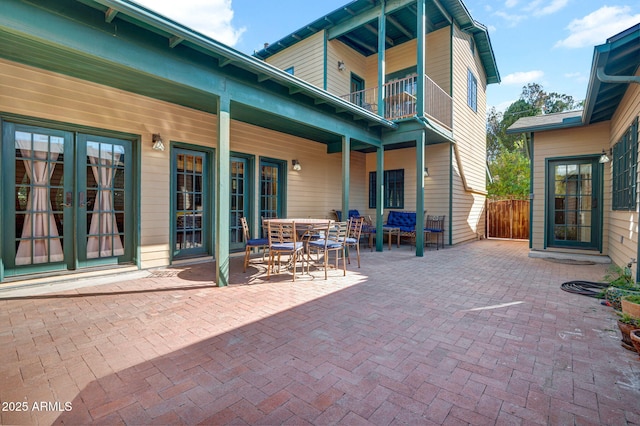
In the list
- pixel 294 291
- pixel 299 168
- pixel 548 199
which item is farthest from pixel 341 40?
pixel 294 291

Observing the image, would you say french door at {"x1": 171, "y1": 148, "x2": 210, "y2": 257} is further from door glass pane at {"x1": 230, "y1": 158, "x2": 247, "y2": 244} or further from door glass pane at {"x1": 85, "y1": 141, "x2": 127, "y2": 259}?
door glass pane at {"x1": 85, "y1": 141, "x2": 127, "y2": 259}

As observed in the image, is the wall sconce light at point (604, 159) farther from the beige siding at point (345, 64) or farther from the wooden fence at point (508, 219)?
the beige siding at point (345, 64)

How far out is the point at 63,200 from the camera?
405 cm

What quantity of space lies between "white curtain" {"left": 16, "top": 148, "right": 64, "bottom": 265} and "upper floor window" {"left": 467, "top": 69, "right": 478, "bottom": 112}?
1087 cm

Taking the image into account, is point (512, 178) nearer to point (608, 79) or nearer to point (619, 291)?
point (608, 79)

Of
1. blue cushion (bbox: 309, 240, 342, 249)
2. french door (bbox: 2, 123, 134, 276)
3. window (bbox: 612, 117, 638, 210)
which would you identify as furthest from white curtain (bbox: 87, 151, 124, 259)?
window (bbox: 612, 117, 638, 210)

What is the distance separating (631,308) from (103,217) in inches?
251

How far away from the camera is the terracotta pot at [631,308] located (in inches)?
98.8

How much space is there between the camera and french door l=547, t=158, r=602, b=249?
637cm

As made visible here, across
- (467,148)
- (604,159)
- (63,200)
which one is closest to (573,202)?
(604,159)

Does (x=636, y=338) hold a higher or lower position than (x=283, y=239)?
lower

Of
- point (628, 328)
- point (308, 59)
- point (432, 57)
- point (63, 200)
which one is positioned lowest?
point (628, 328)

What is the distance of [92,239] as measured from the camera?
4.32 metres

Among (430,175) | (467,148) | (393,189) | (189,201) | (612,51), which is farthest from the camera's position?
(467,148)
